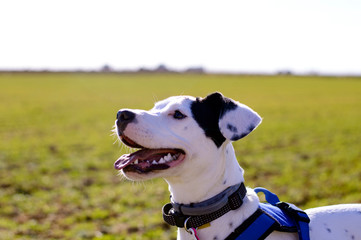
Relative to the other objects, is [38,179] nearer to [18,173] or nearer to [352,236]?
[18,173]

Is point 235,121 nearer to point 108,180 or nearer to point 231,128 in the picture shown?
point 231,128

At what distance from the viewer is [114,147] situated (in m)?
13.4

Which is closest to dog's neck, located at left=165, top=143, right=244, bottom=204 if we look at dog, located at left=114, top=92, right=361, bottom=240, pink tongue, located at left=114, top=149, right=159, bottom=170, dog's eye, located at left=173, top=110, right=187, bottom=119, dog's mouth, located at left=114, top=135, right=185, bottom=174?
dog, located at left=114, top=92, right=361, bottom=240

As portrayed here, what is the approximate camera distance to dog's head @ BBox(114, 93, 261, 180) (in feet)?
9.30

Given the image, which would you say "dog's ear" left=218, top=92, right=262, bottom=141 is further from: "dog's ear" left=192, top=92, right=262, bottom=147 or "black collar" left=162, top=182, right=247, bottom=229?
"black collar" left=162, top=182, right=247, bottom=229

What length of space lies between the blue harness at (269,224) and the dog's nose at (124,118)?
1.08 meters

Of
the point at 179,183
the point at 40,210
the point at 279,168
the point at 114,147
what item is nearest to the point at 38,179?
the point at 40,210

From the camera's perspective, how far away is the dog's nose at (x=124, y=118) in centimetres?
288

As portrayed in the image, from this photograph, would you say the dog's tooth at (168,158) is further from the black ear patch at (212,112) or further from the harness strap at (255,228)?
the harness strap at (255,228)

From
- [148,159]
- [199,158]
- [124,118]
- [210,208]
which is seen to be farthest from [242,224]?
[124,118]

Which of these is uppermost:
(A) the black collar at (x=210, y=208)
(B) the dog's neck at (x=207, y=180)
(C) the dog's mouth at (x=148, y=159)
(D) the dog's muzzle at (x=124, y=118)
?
(D) the dog's muzzle at (x=124, y=118)

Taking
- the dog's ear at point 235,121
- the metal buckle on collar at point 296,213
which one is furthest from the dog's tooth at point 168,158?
the metal buckle on collar at point 296,213

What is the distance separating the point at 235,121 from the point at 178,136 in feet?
1.41

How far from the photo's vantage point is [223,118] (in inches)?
114
